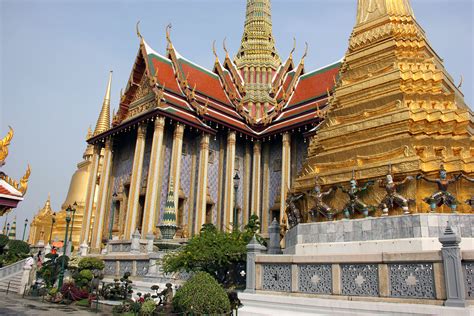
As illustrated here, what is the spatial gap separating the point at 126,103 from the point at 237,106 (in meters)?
6.18

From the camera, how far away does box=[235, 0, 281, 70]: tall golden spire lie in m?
28.4

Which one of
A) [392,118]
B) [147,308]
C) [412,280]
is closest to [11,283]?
[147,308]

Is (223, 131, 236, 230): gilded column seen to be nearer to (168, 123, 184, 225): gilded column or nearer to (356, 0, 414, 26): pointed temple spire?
(168, 123, 184, 225): gilded column

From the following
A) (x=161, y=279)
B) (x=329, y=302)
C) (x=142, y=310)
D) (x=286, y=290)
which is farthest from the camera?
(x=161, y=279)

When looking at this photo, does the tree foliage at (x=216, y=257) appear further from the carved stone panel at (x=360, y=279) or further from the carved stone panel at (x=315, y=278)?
the carved stone panel at (x=360, y=279)

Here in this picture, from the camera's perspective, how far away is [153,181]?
752 inches

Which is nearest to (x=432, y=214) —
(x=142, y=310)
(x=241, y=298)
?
(x=241, y=298)

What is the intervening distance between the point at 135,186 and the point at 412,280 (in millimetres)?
15265

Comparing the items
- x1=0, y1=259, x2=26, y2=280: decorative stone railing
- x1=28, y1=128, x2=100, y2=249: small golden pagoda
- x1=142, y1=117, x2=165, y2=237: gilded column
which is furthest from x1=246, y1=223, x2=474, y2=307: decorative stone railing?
x1=28, y1=128, x2=100, y2=249: small golden pagoda

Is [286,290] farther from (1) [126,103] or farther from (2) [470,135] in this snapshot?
(1) [126,103]

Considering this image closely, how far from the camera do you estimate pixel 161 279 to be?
11.5 m

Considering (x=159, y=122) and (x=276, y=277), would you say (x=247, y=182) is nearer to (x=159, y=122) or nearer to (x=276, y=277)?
(x=159, y=122)

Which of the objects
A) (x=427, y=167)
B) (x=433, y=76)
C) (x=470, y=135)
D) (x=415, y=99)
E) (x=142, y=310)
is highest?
(x=433, y=76)

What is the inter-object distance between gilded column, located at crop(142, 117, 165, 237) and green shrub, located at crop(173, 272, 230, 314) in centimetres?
1144
